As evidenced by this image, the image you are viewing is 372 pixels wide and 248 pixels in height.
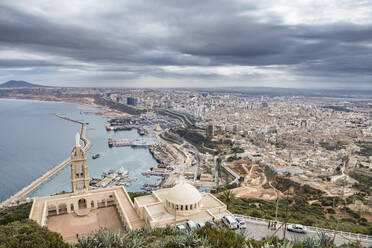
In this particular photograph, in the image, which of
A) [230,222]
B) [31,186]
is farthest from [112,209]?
[31,186]

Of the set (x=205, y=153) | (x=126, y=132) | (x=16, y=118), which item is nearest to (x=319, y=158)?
(x=205, y=153)

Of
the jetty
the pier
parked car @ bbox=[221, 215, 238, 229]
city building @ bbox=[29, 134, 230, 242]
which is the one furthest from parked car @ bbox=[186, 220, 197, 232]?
the pier

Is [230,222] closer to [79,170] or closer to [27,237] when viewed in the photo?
[27,237]

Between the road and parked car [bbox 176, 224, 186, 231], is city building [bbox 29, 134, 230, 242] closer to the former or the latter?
parked car [bbox 176, 224, 186, 231]

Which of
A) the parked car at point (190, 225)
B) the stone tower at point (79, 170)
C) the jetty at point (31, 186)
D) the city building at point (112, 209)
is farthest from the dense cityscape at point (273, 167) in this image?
the stone tower at point (79, 170)

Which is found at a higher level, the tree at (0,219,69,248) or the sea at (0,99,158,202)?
the tree at (0,219,69,248)

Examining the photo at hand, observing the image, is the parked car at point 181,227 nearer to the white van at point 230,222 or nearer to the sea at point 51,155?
the white van at point 230,222
